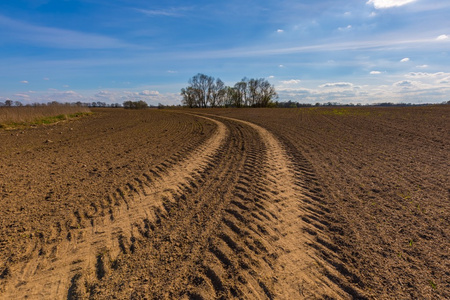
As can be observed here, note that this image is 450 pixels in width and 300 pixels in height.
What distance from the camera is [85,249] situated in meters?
3.34

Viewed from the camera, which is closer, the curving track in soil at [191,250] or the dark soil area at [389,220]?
the curving track in soil at [191,250]

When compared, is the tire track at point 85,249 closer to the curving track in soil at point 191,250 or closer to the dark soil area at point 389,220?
the curving track in soil at point 191,250

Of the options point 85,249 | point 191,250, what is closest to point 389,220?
point 191,250

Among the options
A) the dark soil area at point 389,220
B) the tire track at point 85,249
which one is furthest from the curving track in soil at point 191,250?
the dark soil area at point 389,220

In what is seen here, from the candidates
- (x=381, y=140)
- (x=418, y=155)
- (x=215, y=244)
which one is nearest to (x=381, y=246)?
(x=215, y=244)

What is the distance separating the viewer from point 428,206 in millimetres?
4625

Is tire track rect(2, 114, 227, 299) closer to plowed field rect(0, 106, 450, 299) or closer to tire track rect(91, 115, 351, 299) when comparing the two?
plowed field rect(0, 106, 450, 299)

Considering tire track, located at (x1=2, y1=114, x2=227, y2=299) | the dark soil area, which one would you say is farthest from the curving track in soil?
the dark soil area

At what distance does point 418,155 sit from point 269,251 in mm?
8857

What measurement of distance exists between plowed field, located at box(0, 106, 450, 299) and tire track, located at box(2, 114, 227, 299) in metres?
0.02

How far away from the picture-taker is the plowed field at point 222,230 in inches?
108

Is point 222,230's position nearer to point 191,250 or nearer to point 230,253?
point 230,253

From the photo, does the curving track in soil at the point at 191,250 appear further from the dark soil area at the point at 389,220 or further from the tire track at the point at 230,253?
the dark soil area at the point at 389,220

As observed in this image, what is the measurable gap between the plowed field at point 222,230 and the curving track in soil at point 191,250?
17mm
